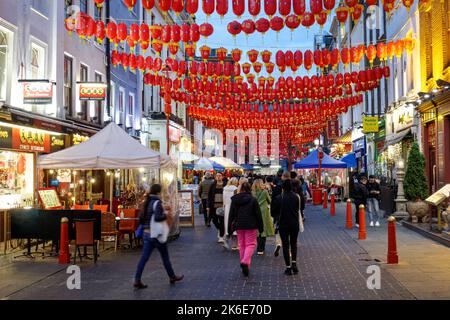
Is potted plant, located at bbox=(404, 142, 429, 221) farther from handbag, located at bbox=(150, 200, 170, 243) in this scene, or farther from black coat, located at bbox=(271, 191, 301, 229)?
handbag, located at bbox=(150, 200, 170, 243)


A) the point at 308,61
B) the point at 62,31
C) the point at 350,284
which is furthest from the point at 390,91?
the point at 350,284

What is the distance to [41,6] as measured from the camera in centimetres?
1983

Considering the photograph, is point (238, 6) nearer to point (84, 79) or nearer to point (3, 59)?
point (3, 59)

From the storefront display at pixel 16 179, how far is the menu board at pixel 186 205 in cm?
528

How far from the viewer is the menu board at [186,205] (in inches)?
826

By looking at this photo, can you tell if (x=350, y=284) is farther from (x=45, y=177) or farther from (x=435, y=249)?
(x=45, y=177)

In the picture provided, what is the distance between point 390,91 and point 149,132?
15242mm

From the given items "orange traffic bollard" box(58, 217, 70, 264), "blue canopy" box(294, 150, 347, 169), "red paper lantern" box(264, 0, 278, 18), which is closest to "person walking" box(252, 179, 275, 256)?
"orange traffic bollard" box(58, 217, 70, 264)

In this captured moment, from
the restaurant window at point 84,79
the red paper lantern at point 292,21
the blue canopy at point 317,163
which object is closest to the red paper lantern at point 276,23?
the red paper lantern at point 292,21

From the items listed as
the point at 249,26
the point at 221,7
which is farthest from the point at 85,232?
the point at 249,26

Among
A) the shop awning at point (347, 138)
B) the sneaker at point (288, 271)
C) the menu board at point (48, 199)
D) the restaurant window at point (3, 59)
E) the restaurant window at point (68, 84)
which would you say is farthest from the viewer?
the shop awning at point (347, 138)

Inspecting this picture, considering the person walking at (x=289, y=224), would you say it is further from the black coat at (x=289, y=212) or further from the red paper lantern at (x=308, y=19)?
the red paper lantern at (x=308, y=19)

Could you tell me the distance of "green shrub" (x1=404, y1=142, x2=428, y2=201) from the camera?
63.8ft

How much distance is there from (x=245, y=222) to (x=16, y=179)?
9641 millimetres
